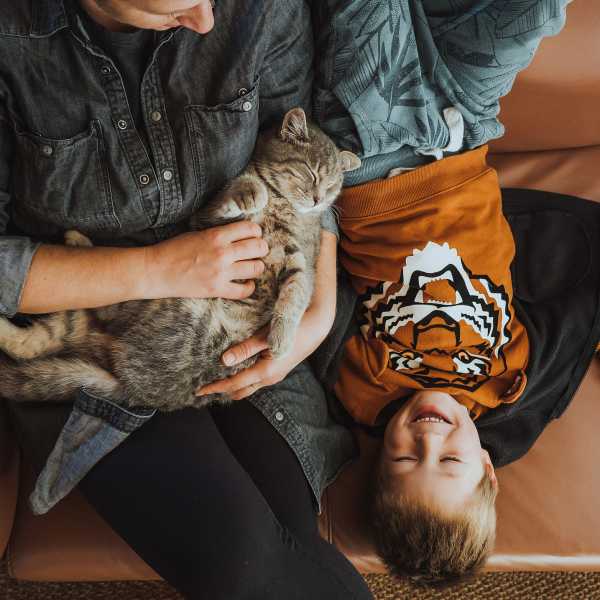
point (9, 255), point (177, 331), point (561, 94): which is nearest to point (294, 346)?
point (177, 331)

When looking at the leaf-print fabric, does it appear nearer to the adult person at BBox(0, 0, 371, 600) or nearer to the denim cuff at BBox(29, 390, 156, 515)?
the adult person at BBox(0, 0, 371, 600)

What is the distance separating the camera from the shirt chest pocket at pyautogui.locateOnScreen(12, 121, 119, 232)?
95cm

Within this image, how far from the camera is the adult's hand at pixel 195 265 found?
3.47 ft

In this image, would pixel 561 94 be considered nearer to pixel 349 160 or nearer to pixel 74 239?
pixel 349 160

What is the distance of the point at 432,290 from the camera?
129 cm

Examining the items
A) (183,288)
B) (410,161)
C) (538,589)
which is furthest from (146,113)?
(538,589)

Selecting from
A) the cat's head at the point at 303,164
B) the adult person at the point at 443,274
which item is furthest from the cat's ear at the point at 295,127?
the adult person at the point at 443,274

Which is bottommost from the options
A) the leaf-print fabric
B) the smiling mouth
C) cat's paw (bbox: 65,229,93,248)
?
the smiling mouth

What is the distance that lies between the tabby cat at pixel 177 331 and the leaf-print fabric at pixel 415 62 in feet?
0.38

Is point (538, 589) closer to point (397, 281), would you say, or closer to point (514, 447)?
point (514, 447)

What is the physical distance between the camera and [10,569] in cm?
125

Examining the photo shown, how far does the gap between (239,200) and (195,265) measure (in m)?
0.16

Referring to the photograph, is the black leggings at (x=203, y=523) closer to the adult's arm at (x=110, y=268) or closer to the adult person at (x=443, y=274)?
the adult person at (x=443, y=274)

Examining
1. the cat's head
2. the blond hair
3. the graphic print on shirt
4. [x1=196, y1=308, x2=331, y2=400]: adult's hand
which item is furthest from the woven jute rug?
the cat's head
